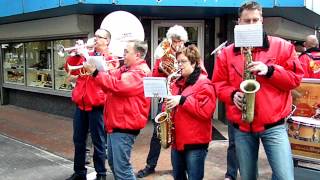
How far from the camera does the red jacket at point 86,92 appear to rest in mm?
5234

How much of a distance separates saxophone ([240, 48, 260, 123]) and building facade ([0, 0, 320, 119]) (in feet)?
14.3

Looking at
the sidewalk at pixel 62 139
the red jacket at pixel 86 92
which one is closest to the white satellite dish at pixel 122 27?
the red jacket at pixel 86 92

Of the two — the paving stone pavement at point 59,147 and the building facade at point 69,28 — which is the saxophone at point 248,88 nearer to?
the paving stone pavement at point 59,147

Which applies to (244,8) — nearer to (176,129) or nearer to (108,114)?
(176,129)

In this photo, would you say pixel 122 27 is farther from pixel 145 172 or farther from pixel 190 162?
pixel 190 162

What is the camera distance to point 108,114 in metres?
4.38

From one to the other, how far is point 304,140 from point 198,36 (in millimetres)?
5458

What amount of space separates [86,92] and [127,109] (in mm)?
1180

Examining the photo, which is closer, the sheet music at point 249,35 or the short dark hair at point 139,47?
the sheet music at point 249,35

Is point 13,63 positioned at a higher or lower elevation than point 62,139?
higher

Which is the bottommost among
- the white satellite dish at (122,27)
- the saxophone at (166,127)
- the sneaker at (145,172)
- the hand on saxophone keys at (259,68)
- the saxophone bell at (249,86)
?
the sneaker at (145,172)

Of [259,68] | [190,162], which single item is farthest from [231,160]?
[259,68]

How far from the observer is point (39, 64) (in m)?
11.7

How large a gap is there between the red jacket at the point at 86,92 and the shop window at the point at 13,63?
754 cm
